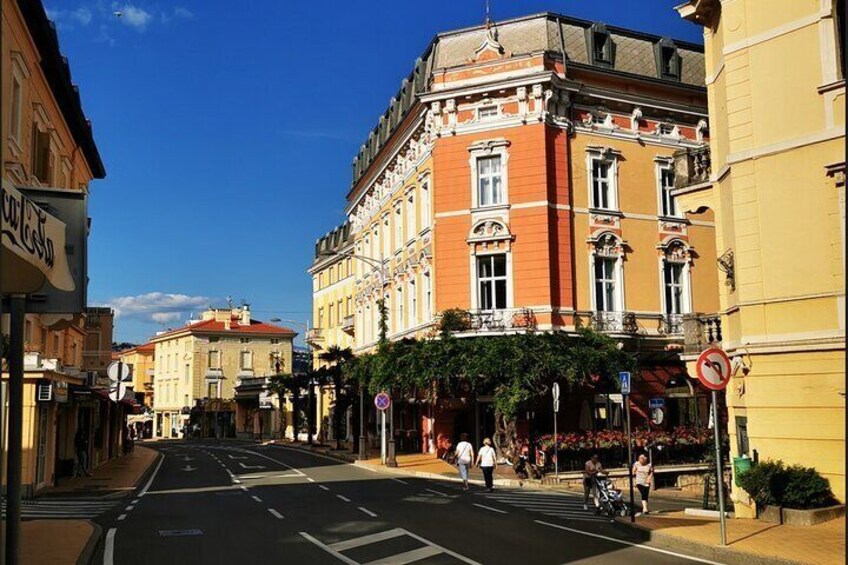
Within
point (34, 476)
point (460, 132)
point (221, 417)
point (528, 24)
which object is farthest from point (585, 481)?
point (221, 417)

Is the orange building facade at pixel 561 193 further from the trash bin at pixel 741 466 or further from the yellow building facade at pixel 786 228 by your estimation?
the yellow building facade at pixel 786 228

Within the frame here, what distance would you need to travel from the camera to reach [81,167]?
120 feet

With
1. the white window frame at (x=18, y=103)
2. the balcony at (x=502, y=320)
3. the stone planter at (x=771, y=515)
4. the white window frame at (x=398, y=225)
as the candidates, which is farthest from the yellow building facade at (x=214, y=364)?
the stone planter at (x=771, y=515)

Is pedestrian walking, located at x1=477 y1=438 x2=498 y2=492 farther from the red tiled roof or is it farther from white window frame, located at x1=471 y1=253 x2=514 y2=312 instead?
the red tiled roof

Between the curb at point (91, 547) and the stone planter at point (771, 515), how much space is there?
467 inches

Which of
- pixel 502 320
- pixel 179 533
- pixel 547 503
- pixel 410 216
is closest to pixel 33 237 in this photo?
pixel 179 533

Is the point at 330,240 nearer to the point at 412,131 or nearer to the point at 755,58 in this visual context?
the point at 412,131

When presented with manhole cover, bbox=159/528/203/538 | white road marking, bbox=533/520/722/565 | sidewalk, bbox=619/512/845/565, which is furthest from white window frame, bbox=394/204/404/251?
sidewalk, bbox=619/512/845/565

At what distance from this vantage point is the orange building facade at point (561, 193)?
34.5 metres

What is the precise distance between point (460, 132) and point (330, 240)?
32006 mm

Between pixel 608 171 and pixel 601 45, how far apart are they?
18.0 feet

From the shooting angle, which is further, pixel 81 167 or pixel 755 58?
pixel 81 167

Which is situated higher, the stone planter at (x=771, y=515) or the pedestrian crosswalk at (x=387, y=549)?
the stone planter at (x=771, y=515)

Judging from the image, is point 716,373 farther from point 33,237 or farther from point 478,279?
point 478,279
